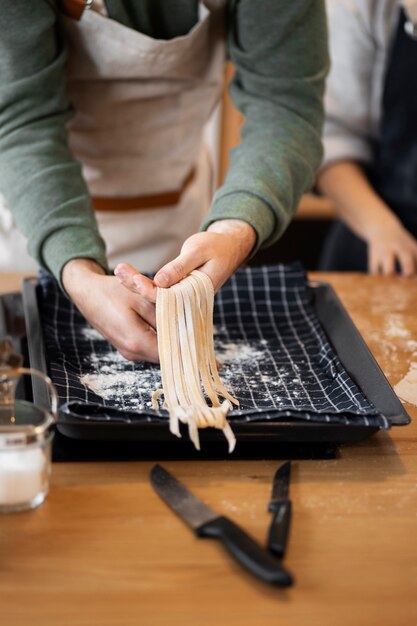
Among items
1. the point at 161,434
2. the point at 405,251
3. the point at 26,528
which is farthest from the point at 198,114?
the point at 26,528

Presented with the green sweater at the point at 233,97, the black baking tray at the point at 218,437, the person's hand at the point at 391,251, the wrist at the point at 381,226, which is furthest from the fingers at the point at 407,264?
the black baking tray at the point at 218,437

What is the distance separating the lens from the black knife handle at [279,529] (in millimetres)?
709

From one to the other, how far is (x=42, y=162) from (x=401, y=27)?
1014mm

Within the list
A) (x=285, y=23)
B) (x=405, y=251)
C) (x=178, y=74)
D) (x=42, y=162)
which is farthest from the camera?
(x=405, y=251)

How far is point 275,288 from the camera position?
1.28 metres

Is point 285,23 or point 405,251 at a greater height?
point 285,23

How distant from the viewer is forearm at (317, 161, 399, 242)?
1.77 meters

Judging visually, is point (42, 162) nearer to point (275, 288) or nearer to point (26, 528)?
point (275, 288)

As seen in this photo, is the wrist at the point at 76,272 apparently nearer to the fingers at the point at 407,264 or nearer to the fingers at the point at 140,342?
the fingers at the point at 140,342

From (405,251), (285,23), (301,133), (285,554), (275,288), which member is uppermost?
(285,23)

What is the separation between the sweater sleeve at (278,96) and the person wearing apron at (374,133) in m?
0.48

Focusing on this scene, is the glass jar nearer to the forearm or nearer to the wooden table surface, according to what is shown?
the wooden table surface

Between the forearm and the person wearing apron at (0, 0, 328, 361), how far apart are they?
0.39m

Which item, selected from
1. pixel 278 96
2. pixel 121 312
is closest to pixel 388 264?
pixel 278 96
